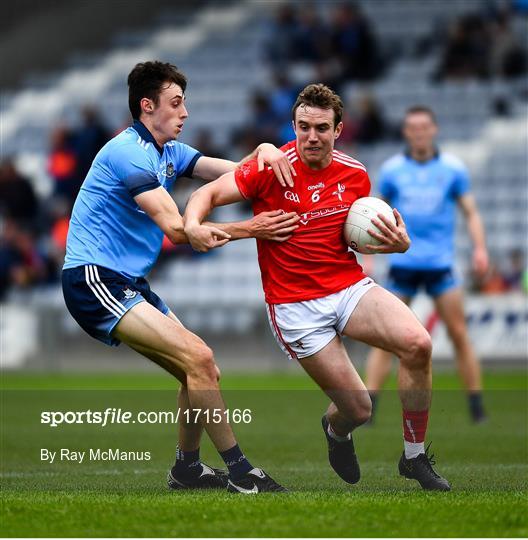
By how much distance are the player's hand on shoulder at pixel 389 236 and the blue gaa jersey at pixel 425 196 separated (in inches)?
169

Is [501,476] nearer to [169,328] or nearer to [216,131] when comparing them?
[169,328]

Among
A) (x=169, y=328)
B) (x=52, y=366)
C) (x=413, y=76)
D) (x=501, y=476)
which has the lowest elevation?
(x=52, y=366)

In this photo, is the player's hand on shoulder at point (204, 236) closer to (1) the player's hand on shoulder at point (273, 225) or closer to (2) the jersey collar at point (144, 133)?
(1) the player's hand on shoulder at point (273, 225)

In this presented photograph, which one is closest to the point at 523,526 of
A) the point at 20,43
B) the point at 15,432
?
the point at 15,432

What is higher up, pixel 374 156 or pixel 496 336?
pixel 374 156

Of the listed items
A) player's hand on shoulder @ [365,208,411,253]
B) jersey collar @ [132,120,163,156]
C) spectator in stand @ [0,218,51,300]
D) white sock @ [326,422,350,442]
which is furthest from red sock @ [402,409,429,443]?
spectator in stand @ [0,218,51,300]

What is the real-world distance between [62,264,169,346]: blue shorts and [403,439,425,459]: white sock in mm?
1878

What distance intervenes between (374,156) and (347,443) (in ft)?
50.1

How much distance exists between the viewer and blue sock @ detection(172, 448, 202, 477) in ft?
26.5

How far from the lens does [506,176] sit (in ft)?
75.7

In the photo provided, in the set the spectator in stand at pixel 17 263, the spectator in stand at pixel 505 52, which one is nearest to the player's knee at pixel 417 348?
the spectator in stand at pixel 17 263

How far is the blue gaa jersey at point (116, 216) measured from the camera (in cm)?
781

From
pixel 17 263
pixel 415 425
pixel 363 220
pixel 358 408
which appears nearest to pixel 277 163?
pixel 363 220

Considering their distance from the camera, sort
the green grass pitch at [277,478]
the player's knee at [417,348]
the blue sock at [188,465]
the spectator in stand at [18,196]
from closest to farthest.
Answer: the green grass pitch at [277,478]
the player's knee at [417,348]
the blue sock at [188,465]
the spectator in stand at [18,196]
